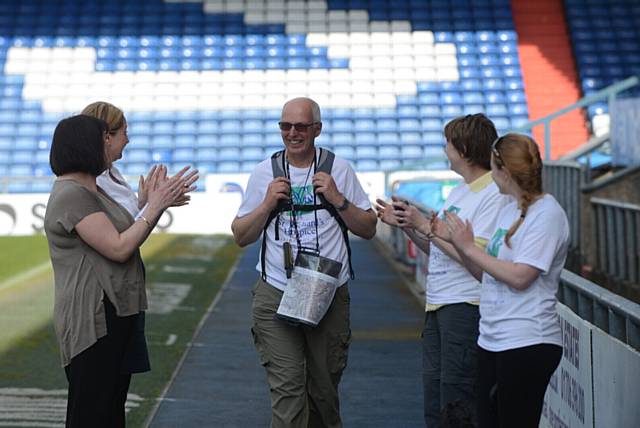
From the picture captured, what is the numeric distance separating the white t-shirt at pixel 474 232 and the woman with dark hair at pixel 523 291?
690 millimetres

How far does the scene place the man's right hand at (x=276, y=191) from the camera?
16.0ft

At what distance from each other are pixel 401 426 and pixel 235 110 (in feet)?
75.7

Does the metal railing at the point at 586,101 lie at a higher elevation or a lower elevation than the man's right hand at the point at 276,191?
higher

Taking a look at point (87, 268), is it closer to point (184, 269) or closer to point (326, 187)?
point (326, 187)

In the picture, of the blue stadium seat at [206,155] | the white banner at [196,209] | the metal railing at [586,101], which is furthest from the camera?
the blue stadium seat at [206,155]

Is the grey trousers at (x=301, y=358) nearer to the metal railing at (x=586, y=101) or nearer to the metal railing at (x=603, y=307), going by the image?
the metal railing at (x=603, y=307)

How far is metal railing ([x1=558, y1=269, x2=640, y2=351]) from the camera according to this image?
15.3 feet

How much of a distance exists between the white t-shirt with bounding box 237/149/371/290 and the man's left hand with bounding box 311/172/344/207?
11 cm

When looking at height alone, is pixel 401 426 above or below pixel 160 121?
below

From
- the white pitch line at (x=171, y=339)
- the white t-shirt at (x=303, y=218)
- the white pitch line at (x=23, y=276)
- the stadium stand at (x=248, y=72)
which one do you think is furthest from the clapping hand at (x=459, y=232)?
→ the stadium stand at (x=248, y=72)

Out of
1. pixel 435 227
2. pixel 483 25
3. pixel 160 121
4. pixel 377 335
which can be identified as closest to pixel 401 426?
pixel 435 227

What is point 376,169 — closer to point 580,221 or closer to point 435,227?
point 580,221

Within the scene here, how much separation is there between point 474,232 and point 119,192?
1.50 meters

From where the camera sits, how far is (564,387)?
5.52 metres
